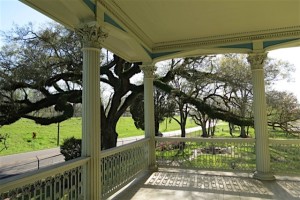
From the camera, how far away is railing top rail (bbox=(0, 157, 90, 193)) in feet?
6.03

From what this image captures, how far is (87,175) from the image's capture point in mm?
2912

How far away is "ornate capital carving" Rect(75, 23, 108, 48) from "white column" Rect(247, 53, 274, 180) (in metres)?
3.42

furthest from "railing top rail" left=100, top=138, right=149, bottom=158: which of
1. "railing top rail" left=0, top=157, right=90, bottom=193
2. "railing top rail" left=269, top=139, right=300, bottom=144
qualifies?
"railing top rail" left=269, top=139, right=300, bottom=144

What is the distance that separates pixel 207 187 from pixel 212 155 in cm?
144

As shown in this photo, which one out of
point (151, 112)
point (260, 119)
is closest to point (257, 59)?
point (260, 119)

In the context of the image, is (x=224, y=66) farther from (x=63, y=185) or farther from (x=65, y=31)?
(x=63, y=185)

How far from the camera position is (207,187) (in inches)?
158

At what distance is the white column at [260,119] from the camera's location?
14.8 feet

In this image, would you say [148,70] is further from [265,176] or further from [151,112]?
[265,176]

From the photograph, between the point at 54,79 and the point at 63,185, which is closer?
the point at 63,185

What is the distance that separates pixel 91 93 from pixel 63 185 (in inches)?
47.8

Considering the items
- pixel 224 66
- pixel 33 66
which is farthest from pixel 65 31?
pixel 224 66

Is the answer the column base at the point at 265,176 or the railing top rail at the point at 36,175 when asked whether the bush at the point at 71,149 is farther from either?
the column base at the point at 265,176

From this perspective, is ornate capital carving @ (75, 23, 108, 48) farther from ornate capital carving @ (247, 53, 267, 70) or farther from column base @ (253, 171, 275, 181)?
column base @ (253, 171, 275, 181)
